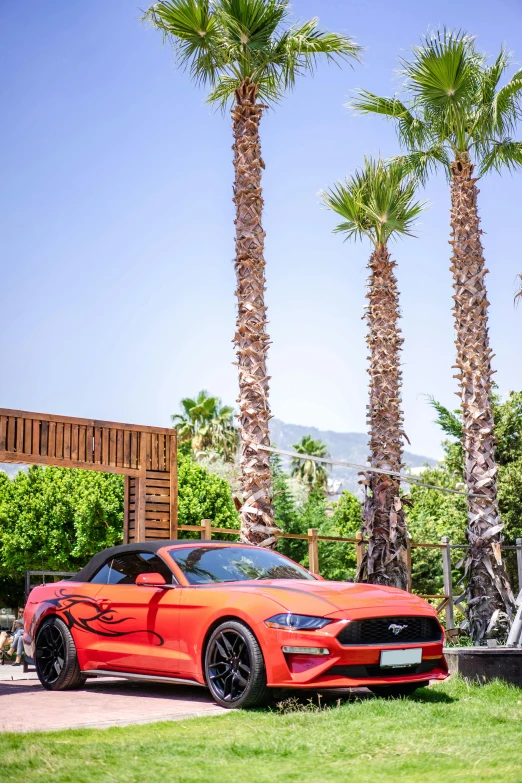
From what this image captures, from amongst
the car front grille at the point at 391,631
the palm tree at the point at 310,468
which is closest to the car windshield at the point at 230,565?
the car front grille at the point at 391,631

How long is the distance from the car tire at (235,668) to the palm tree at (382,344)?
28.2ft

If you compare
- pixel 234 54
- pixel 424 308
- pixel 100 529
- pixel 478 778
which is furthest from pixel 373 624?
pixel 100 529

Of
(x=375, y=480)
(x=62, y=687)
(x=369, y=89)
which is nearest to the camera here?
(x=62, y=687)

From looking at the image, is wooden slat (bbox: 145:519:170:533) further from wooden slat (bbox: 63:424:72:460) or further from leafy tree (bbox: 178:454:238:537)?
leafy tree (bbox: 178:454:238:537)

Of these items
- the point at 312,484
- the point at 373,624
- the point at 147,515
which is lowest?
the point at 373,624

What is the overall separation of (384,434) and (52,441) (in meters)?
5.96

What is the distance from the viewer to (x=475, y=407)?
16.2 m

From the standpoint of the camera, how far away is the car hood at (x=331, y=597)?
291 inches

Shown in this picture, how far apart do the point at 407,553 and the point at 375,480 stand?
1.45 metres

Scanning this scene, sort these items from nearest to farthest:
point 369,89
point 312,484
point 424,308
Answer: point 369,89, point 424,308, point 312,484

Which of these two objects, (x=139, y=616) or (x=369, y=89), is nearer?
(x=139, y=616)

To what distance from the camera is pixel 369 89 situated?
17.9m

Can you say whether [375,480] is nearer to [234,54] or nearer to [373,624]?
[234,54]

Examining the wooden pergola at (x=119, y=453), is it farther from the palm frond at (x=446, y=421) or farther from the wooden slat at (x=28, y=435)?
the palm frond at (x=446, y=421)
